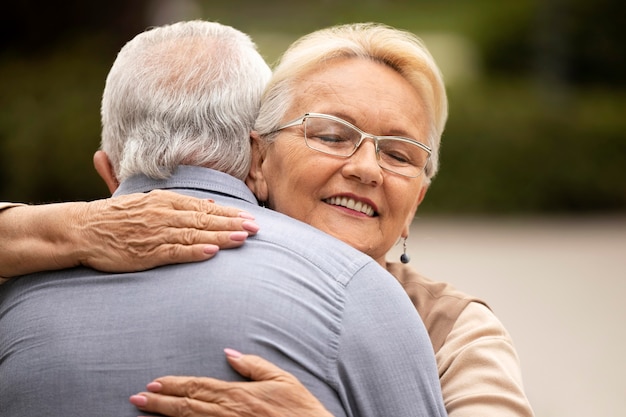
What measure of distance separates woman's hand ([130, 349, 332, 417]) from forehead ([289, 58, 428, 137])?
1011 mm

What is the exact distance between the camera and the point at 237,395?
1965mm

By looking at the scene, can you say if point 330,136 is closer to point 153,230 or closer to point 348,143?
point 348,143

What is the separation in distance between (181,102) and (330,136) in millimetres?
546

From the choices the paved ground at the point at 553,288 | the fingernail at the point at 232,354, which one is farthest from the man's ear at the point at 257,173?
the paved ground at the point at 553,288

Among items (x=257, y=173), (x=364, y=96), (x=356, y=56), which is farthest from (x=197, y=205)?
(x=356, y=56)

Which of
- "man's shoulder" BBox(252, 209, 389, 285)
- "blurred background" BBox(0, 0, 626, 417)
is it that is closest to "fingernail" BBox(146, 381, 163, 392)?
"man's shoulder" BBox(252, 209, 389, 285)

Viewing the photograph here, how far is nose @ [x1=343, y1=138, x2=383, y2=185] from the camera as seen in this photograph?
271 cm

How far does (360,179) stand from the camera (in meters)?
2.74

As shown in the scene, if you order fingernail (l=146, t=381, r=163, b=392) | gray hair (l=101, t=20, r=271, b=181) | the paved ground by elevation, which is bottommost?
the paved ground

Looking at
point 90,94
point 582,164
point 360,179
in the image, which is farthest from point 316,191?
point 582,164

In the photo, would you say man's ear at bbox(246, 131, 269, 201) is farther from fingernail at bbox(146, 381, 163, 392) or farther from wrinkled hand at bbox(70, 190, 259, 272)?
fingernail at bbox(146, 381, 163, 392)

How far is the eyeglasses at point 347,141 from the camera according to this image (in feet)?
9.02

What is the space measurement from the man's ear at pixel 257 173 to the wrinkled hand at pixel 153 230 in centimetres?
50

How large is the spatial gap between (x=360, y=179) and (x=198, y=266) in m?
0.81
